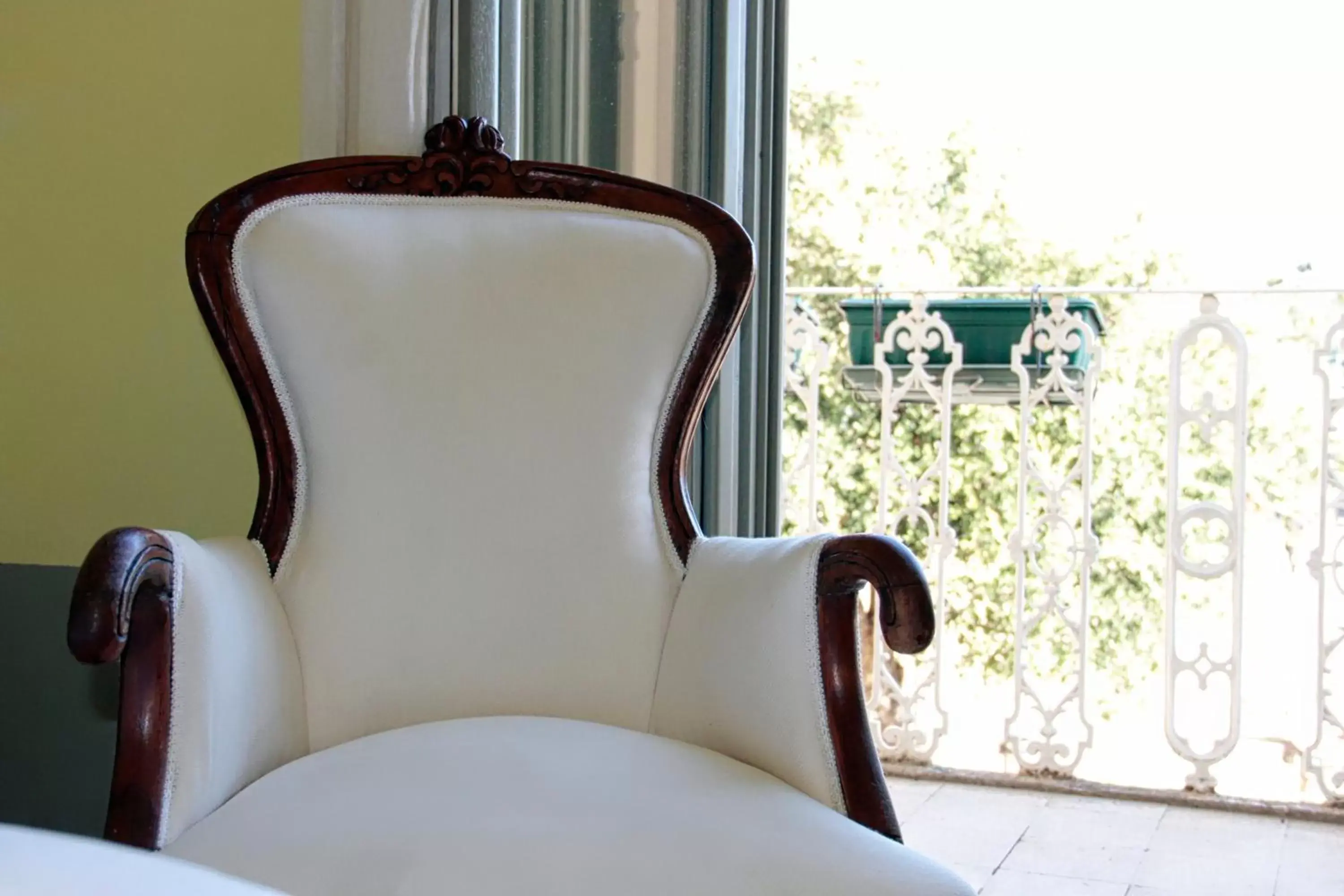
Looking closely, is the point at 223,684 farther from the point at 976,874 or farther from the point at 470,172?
the point at 976,874

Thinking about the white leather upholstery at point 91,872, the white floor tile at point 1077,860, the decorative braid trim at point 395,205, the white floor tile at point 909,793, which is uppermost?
the decorative braid trim at point 395,205

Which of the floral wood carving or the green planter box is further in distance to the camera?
the green planter box

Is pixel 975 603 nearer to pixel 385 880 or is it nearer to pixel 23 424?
pixel 23 424

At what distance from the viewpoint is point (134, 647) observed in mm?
878

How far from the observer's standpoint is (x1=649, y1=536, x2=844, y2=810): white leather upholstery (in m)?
0.96

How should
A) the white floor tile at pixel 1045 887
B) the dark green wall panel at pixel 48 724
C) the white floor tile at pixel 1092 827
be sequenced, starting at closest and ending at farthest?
the dark green wall panel at pixel 48 724 → the white floor tile at pixel 1045 887 → the white floor tile at pixel 1092 827

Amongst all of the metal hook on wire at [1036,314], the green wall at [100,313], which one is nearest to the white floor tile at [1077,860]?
the metal hook on wire at [1036,314]

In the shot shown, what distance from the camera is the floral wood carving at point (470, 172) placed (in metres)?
1.33

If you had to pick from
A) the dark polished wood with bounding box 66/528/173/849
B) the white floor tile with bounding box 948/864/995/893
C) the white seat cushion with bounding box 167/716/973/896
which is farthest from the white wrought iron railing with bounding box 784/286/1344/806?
the dark polished wood with bounding box 66/528/173/849

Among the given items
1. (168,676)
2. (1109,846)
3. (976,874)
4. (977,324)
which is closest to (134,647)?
(168,676)

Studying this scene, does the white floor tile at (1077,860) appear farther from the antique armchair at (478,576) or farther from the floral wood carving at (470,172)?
the floral wood carving at (470,172)

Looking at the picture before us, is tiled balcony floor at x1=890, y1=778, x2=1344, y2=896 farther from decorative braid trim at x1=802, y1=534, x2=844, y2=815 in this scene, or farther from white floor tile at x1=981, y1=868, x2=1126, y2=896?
decorative braid trim at x1=802, y1=534, x2=844, y2=815

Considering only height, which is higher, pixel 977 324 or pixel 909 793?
pixel 977 324

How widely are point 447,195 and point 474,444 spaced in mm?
271
